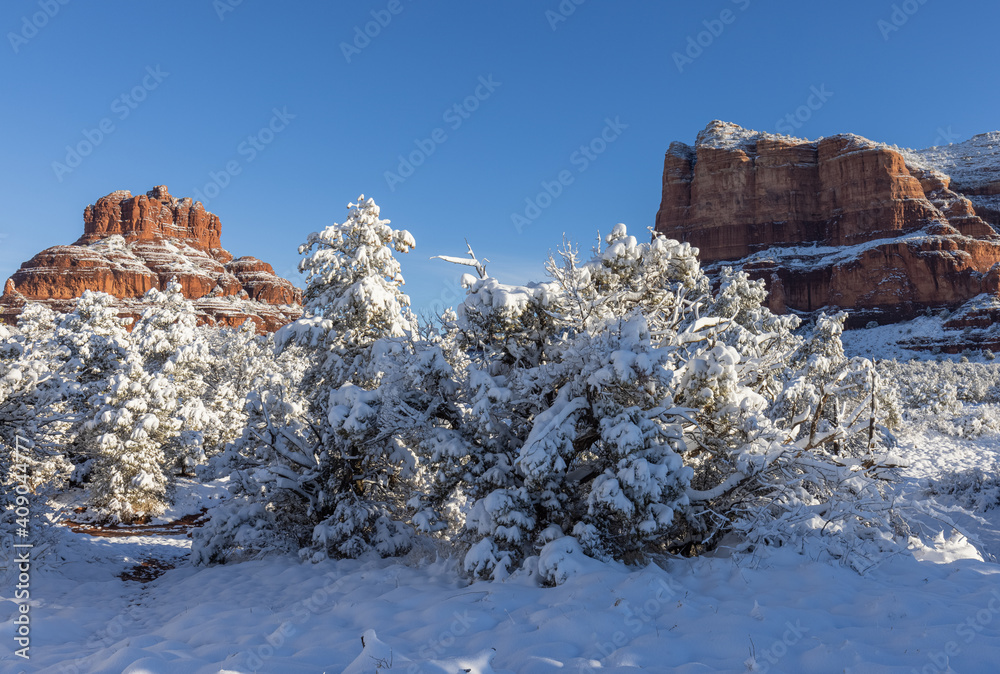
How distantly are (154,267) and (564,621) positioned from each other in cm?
13975

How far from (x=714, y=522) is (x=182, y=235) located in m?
159

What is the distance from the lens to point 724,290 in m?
21.3

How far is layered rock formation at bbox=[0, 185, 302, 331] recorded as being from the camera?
343 feet

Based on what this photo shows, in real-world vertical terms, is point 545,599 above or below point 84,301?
below

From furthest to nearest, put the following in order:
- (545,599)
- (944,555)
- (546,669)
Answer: (944,555)
(545,599)
(546,669)

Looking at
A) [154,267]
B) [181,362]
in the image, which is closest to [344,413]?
[181,362]

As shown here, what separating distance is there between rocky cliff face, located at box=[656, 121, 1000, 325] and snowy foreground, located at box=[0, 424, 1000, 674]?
104469 millimetres

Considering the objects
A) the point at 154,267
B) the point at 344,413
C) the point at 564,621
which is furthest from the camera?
the point at 154,267

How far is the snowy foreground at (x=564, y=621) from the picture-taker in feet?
13.3

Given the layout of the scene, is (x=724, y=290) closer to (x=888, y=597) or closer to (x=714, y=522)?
(x=714, y=522)

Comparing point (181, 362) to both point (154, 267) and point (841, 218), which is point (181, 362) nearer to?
point (154, 267)

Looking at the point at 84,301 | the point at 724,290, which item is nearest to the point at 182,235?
the point at 84,301

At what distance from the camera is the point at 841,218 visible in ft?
366

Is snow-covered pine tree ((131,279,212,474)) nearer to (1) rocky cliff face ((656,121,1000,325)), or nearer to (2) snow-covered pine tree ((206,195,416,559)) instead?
(2) snow-covered pine tree ((206,195,416,559))
